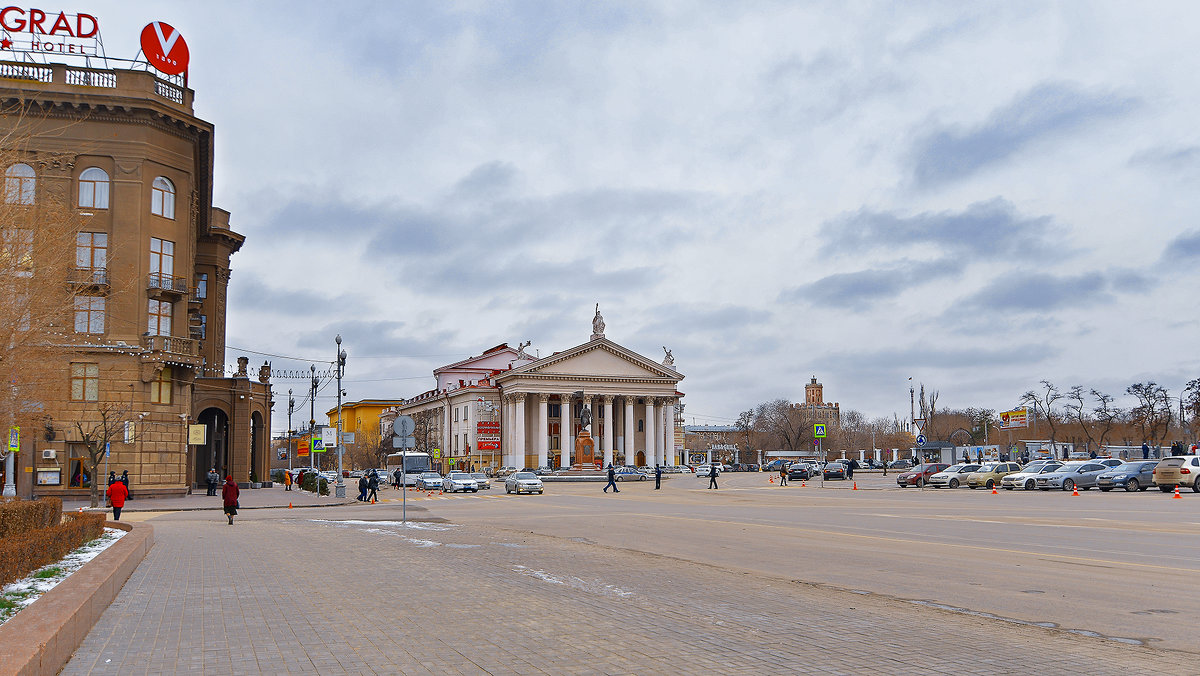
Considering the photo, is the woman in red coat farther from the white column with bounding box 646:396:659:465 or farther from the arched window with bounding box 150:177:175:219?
the white column with bounding box 646:396:659:465

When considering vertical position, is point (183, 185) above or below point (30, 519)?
above

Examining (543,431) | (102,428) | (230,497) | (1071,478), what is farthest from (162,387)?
(543,431)

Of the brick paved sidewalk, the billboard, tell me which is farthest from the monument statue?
the brick paved sidewalk

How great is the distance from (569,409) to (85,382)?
3317 inches

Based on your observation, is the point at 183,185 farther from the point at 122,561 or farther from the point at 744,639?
the point at 744,639

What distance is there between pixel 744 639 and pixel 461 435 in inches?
5064

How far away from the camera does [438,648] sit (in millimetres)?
8344

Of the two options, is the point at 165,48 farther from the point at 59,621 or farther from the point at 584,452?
the point at 584,452

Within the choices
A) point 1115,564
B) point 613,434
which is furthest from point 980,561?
point 613,434

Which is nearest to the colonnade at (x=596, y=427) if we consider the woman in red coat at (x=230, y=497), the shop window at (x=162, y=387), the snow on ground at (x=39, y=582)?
the shop window at (x=162, y=387)

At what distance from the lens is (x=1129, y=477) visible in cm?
4538

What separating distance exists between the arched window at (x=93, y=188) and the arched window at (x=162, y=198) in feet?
6.79

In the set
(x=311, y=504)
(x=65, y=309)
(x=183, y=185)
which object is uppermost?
(x=183, y=185)

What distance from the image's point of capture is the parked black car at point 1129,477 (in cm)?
4525
